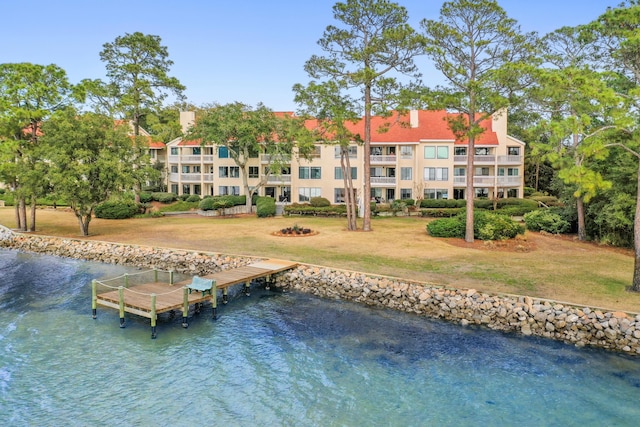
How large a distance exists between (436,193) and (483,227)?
1931 centimetres

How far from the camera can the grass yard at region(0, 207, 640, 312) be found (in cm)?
1700

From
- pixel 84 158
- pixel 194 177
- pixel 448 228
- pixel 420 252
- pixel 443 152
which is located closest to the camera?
pixel 420 252

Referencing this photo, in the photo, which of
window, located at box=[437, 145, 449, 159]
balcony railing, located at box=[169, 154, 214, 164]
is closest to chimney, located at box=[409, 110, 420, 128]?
window, located at box=[437, 145, 449, 159]

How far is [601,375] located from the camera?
38.4 feet

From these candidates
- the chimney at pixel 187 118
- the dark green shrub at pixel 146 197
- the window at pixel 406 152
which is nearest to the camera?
the window at pixel 406 152

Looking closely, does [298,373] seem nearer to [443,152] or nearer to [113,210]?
[113,210]

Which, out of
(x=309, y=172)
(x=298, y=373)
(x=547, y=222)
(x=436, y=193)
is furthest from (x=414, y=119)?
(x=298, y=373)

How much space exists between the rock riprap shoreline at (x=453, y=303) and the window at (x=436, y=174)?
27.7 meters

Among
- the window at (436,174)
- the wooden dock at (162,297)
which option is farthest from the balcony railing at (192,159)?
the wooden dock at (162,297)

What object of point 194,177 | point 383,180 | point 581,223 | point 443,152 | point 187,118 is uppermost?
point 187,118

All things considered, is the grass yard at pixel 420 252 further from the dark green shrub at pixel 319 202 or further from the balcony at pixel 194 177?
the balcony at pixel 194 177

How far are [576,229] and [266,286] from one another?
2286 centimetres

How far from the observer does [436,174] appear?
44688mm

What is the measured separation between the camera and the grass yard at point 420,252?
669 inches
